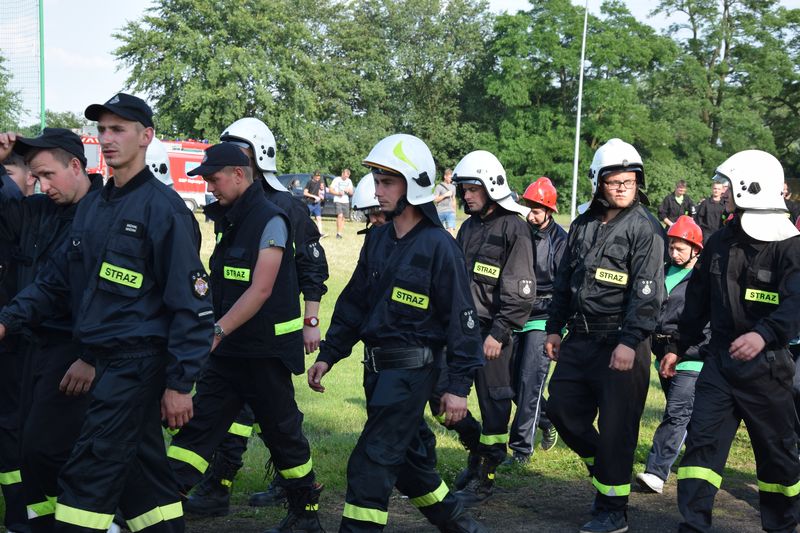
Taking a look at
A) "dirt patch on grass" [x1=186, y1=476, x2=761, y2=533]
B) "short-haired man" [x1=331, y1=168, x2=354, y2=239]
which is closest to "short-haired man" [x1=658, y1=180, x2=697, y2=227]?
"short-haired man" [x1=331, y1=168, x2=354, y2=239]

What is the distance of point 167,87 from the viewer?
161ft

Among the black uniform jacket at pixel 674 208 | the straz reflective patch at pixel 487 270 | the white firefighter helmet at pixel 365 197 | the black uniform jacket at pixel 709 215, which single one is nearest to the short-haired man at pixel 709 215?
the black uniform jacket at pixel 709 215

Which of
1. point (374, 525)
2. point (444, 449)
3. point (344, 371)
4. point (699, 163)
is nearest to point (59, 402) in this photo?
point (374, 525)

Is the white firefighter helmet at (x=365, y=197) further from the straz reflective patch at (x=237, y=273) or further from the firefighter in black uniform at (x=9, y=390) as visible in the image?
the firefighter in black uniform at (x=9, y=390)

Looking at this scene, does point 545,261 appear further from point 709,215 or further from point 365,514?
point 709,215

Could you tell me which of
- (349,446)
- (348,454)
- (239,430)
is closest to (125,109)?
(239,430)

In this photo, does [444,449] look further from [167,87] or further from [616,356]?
Result: [167,87]

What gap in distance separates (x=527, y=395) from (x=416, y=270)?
328cm

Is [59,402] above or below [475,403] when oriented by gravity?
above

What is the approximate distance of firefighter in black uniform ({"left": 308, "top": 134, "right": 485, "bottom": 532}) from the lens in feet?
15.3

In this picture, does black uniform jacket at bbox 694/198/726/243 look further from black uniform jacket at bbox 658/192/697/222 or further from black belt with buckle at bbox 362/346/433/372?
black belt with buckle at bbox 362/346/433/372

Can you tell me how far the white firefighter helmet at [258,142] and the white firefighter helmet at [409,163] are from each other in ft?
5.71

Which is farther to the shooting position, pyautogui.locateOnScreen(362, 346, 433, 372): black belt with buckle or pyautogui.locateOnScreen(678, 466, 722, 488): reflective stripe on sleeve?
pyautogui.locateOnScreen(678, 466, 722, 488): reflective stripe on sleeve

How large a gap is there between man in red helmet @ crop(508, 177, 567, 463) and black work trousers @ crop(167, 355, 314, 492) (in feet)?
9.24
